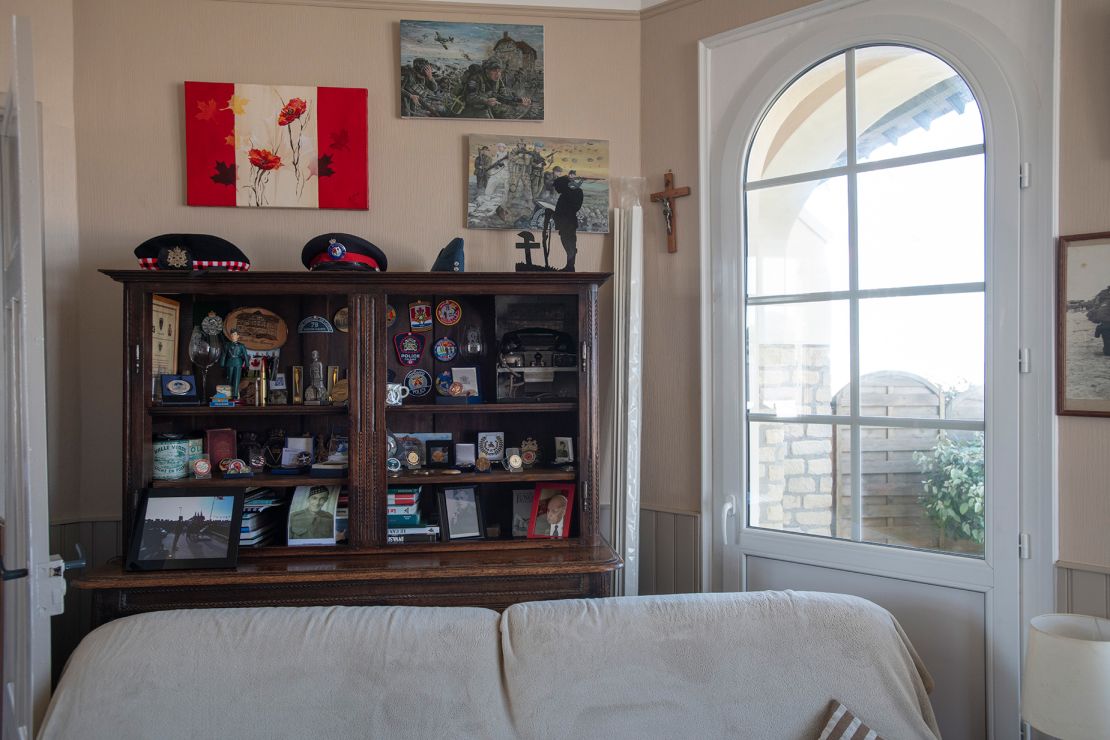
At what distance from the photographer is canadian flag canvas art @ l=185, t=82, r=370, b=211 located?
9.39ft

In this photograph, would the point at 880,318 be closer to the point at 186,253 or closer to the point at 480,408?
the point at 480,408

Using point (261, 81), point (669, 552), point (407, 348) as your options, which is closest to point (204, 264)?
point (407, 348)

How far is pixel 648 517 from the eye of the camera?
304cm

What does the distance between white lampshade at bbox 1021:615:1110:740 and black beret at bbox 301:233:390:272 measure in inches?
88.9

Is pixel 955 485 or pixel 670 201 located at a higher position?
pixel 670 201

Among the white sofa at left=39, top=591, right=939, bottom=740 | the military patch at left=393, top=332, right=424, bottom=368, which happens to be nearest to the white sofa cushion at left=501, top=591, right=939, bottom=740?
the white sofa at left=39, top=591, right=939, bottom=740

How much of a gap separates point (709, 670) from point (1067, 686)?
84 centimetres

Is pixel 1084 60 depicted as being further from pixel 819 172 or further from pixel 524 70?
pixel 524 70

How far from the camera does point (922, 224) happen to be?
95.0 inches

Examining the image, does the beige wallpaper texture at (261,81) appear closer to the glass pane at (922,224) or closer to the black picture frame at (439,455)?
the black picture frame at (439,455)

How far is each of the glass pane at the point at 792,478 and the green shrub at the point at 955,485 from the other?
0.31 m

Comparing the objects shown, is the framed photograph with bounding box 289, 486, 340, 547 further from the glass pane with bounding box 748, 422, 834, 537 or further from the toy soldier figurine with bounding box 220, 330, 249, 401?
the glass pane with bounding box 748, 422, 834, 537

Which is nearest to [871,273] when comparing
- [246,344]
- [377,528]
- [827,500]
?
[827,500]

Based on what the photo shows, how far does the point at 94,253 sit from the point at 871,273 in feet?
9.41
